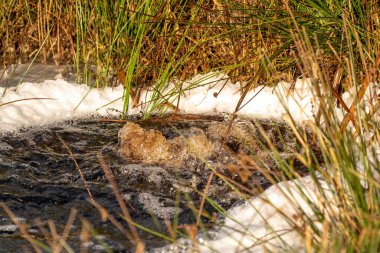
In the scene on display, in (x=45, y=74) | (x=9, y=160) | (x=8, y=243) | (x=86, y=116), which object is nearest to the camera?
(x=8, y=243)

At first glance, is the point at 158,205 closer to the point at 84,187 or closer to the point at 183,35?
the point at 84,187

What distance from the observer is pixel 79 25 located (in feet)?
15.7

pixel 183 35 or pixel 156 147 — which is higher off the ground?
pixel 183 35

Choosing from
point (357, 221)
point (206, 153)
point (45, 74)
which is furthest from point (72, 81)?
point (357, 221)

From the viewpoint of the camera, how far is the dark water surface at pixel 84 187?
2.74 meters

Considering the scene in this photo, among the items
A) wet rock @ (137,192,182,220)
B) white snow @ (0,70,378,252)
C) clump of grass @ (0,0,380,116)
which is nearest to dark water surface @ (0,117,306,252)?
wet rock @ (137,192,182,220)

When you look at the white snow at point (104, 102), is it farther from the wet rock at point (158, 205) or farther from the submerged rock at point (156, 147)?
the wet rock at point (158, 205)

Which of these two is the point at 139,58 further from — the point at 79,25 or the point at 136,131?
the point at 136,131

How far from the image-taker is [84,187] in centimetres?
321

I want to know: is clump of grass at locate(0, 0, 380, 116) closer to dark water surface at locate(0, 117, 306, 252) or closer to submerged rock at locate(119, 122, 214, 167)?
submerged rock at locate(119, 122, 214, 167)

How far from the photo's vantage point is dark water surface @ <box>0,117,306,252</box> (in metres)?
2.74

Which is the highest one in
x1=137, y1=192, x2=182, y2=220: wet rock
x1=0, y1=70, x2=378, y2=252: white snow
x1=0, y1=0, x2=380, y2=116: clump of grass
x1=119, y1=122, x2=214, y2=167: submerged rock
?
x1=0, y1=0, x2=380, y2=116: clump of grass

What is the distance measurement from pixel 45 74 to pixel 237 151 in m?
1.83

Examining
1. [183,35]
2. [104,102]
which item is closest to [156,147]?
[183,35]
